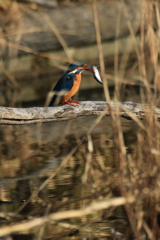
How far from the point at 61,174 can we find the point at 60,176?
0.05 m

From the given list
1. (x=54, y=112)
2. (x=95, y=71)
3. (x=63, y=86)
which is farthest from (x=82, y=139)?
(x=63, y=86)

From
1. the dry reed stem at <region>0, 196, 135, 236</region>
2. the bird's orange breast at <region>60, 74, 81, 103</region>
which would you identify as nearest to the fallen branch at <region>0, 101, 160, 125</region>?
the bird's orange breast at <region>60, 74, 81, 103</region>

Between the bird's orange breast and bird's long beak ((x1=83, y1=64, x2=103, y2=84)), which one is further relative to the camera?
the bird's orange breast

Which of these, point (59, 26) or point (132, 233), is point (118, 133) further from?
point (59, 26)

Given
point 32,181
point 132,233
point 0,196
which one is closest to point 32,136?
point 32,181

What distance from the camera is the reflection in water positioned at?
85.6 inches

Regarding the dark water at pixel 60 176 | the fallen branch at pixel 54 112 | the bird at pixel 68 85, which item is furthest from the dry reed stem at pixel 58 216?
the bird at pixel 68 85

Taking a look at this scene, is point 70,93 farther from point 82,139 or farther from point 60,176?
point 82,139

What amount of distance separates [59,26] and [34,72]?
43.9 inches

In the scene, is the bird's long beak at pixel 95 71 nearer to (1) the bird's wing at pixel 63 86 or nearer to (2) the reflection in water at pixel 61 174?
(1) the bird's wing at pixel 63 86

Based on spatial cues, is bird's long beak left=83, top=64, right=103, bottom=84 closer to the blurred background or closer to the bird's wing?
the bird's wing

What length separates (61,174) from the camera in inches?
129

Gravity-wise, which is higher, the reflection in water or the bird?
the bird

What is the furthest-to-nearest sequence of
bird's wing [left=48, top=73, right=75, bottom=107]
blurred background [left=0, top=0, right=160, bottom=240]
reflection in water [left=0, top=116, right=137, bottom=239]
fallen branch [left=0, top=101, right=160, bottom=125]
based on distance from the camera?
bird's wing [left=48, top=73, right=75, bottom=107], fallen branch [left=0, top=101, right=160, bottom=125], reflection in water [left=0, top=116, right=137, bottom=239], blurred background [left=0, top=0, right=160, bottom=240]
